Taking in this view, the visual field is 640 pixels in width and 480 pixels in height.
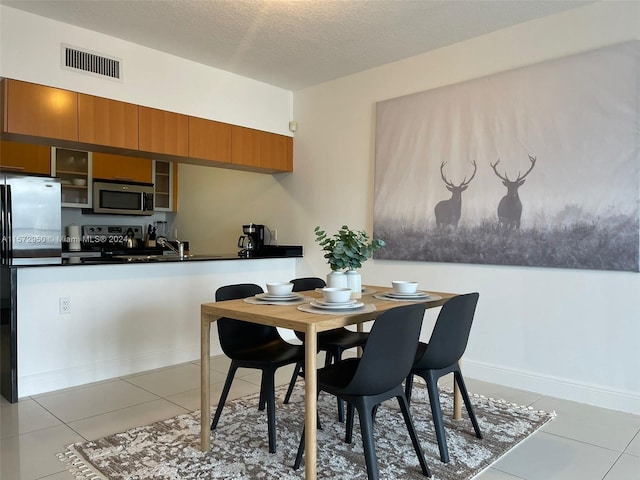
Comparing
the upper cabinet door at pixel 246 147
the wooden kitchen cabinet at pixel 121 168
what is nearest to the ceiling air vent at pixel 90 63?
the upper cabinet door at pixel 246 147

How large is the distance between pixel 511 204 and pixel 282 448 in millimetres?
2287

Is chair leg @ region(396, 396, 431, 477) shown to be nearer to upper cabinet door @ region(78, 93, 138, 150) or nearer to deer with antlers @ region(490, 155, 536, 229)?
deer with antlers @ region(490, 155, 536, 229)

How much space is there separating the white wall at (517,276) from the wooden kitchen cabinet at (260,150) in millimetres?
431

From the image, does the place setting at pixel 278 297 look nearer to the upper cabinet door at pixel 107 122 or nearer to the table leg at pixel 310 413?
the table leg at pixel 310 413

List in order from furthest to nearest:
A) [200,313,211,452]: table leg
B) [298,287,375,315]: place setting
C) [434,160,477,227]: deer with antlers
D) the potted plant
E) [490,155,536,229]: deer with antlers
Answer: [434,160,477,227]: deer with antlers < [490,155,536,229]: deer with antlers < the potted plant < [200,313,211,452]: table leg < [298,287,375,315]: place setting

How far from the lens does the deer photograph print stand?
2.94 meters

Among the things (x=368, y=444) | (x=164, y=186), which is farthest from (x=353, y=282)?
(x=164, y=186)

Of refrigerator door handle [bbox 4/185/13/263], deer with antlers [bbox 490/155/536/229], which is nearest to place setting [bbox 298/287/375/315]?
deer with antlers [bbox 490/155/536/229]

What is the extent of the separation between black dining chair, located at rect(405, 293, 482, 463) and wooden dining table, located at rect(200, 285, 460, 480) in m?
0.20

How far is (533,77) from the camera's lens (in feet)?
10.8

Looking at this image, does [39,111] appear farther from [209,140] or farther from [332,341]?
[332,341]

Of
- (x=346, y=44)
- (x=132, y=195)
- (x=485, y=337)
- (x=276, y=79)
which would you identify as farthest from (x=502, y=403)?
(x=132, y=195)

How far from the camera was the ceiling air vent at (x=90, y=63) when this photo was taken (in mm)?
3392

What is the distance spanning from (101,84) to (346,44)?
1912mm
